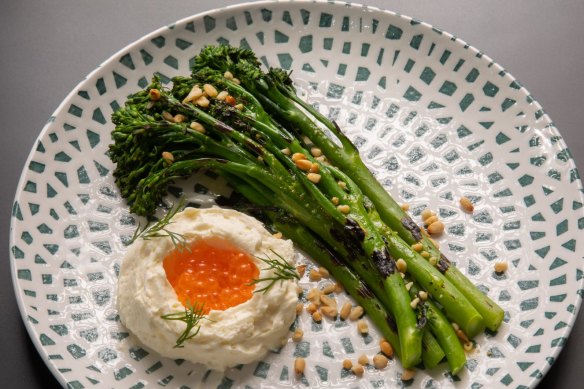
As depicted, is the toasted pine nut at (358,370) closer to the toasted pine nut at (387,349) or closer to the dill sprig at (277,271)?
the toasted pine nut at (387,349)

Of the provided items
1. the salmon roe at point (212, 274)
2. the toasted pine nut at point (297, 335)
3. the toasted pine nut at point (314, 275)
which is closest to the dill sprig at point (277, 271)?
the salmon roe at point (212, 274)

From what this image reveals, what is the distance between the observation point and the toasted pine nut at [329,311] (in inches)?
214

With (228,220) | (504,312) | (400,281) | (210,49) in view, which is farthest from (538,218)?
(210,49)

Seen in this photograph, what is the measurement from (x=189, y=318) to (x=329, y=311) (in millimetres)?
1005

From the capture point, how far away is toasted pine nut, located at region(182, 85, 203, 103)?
19.3 feet

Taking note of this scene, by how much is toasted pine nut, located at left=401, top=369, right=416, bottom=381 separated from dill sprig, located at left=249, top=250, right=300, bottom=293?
941mm

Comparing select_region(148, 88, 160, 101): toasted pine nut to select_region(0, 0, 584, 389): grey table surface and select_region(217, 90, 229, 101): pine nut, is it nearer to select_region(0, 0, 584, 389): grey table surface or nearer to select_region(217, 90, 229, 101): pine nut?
select_region(217, 90, 229, 101): pine nut

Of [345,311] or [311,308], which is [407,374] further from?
[311,308]

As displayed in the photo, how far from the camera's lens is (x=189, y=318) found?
4988 millimetres

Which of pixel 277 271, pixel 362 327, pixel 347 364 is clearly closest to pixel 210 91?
pixel 277 271

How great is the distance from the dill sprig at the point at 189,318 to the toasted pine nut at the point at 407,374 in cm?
135

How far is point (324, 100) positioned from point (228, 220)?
4.94 feet

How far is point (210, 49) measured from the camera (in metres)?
6.16

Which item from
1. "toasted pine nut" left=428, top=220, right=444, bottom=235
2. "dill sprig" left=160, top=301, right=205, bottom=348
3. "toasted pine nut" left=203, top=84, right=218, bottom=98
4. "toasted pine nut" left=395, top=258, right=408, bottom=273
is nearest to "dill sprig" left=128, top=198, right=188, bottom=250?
"dill sprig" left=160, top=301, right=205, bottom=348
